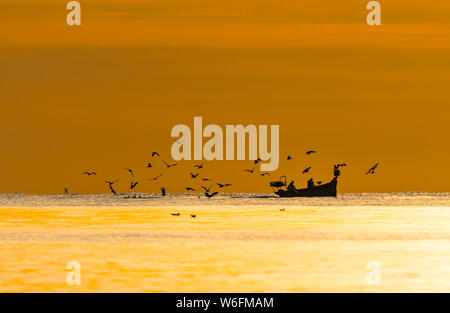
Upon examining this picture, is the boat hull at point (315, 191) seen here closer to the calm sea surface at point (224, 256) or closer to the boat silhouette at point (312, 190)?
the boat silhouette at point (312, 190)

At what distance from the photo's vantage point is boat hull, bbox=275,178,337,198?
13412 cm

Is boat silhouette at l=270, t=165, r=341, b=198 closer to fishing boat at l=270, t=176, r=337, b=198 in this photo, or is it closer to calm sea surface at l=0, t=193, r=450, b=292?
fishing boat at l=270, t=176, r=337, b=198

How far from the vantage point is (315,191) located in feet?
447

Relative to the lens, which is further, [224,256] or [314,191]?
[314,191]

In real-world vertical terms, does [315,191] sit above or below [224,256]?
above

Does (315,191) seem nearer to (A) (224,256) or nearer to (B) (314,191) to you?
(B) (314,191)

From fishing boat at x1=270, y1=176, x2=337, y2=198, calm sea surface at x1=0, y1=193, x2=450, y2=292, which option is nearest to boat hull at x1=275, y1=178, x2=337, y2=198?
fishing boat at x1=270, y1=176, x2=337, y2=198

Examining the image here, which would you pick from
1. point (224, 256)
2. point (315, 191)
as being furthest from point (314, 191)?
point (224, 256)

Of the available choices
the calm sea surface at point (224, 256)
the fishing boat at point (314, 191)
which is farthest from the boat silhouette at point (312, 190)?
the calm sea surface at point (224, 256)

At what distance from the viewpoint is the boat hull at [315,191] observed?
134125 millimetres
